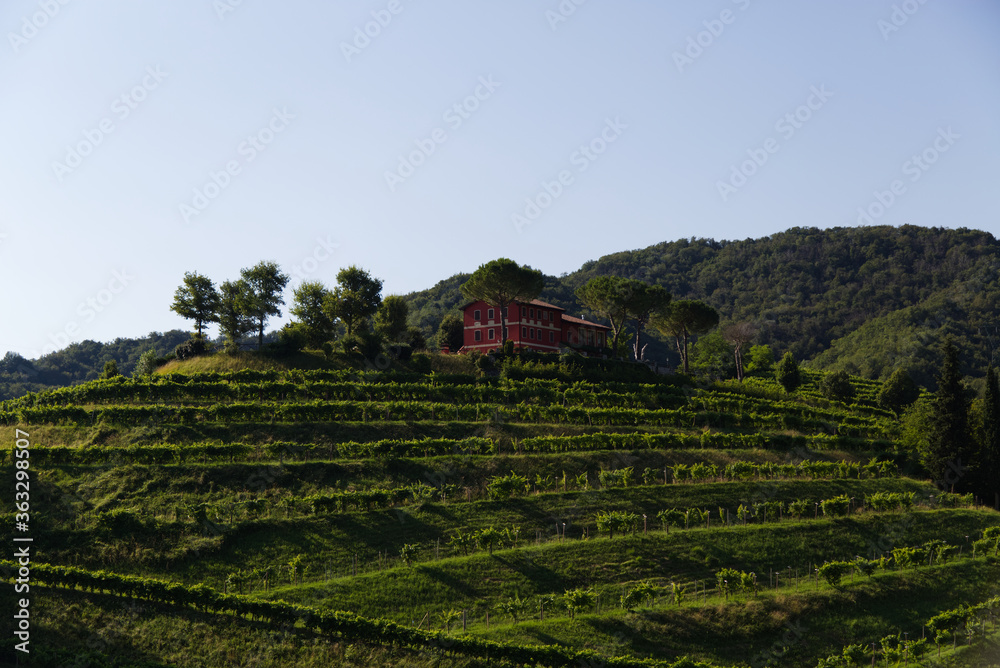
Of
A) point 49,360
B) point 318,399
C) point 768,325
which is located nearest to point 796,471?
point 318,399

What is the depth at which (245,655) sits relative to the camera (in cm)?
3222

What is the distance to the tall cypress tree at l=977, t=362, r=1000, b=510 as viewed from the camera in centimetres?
5697

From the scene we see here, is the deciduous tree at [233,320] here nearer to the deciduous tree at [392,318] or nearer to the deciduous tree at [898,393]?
the deciduous tree at [392,318]

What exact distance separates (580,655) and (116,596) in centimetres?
2168

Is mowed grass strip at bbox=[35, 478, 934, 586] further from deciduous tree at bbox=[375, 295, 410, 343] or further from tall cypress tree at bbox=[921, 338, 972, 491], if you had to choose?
deciduous tree at bbox=[375, 295, 410, 343]

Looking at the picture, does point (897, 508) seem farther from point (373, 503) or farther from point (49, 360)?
point (49, 360)

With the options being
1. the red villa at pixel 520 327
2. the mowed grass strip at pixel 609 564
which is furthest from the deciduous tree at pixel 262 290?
the mowed grass strip at pixel 609 564

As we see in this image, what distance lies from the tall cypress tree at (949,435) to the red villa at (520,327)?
3822 centimetres

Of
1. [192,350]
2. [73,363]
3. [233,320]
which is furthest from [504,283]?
[73,363]

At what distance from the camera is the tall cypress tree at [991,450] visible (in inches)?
2243

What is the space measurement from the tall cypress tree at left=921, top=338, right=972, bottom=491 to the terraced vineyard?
9.26 feet

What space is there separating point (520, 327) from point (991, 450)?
45.1 metres

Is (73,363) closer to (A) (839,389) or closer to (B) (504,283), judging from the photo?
(B) (504,283)

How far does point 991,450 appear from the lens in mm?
57812
